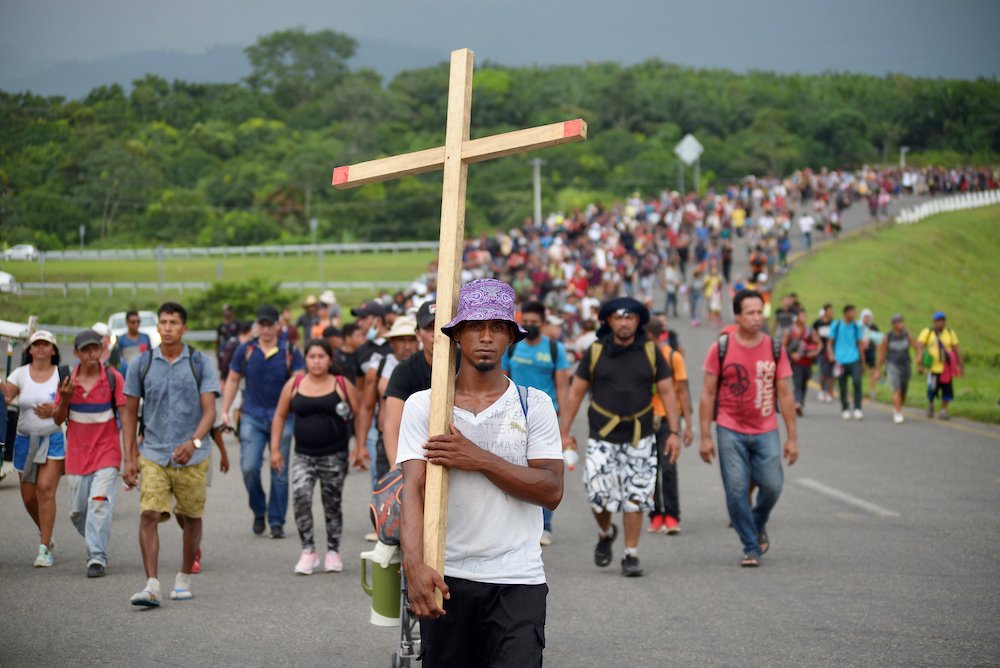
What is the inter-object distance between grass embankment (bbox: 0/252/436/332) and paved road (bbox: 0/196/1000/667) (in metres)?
5.95

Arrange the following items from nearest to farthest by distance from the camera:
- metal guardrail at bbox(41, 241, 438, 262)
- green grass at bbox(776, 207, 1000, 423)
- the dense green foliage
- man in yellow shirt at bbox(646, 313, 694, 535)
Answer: man in yellow shirt at bbox(646, 313, 694, 535)
green grass at bbox(776, 207, 1000, 423)
metal guardrail at bbox(41, 241, 438, 262)
the dense green foliage

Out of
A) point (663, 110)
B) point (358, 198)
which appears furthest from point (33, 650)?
point (663, 110)

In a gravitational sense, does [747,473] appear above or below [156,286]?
below

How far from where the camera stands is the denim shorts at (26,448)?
33.0 feet

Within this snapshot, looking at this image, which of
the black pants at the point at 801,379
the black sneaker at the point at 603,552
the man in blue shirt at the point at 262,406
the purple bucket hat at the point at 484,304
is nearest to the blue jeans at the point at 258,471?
the man in blue shirt at the point at 262,406

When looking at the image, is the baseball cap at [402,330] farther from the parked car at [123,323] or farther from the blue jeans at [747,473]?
the parked car at [123,323]

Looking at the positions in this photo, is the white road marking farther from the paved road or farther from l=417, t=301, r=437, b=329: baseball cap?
l=417, t=301, r=437, b=329: baseball cap

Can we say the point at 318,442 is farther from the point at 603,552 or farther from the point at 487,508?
the point at 487,508

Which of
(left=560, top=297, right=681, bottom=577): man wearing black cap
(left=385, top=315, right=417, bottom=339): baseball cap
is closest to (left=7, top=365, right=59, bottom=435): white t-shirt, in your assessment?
(left=385, top=315, right=417, bottom=339): baseball cap

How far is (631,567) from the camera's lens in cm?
918

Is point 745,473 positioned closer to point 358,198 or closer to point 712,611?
point 712,611

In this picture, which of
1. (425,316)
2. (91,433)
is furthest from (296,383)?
(425,316)

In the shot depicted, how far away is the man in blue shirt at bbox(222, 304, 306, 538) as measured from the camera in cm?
1109

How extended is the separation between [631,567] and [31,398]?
4947 mm
